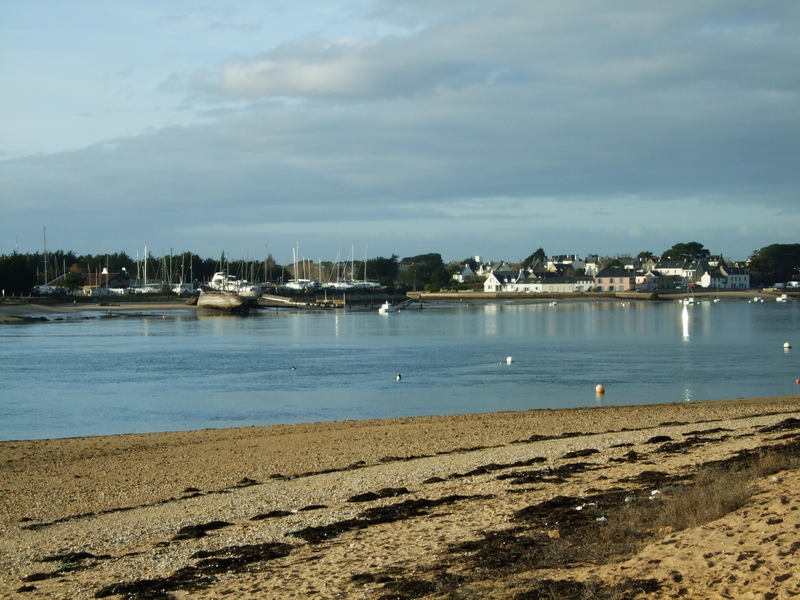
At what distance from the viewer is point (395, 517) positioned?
36.0ft

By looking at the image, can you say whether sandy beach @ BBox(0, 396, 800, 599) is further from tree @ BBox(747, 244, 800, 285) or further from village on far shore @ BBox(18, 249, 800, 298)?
tree @ BBox(747, 244, 800, 285)

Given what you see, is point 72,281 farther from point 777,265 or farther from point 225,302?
point 777,265

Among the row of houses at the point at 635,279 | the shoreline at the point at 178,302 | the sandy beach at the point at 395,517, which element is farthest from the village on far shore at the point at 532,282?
the sandy beach at the point at 395,517

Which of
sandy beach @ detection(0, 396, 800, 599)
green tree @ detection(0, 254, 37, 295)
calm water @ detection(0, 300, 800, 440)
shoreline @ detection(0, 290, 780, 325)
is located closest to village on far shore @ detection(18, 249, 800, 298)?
shoreline @ detection(0, 290, 780, 325)

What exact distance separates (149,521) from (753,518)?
8.21m

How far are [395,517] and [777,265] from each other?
198025 millimetres

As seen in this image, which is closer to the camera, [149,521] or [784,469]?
[784,469]

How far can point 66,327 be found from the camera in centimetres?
8225

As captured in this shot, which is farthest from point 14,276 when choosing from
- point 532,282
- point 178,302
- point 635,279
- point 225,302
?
point 635,279

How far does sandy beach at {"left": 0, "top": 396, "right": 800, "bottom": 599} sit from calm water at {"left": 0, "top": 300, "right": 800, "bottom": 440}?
23.2 feet

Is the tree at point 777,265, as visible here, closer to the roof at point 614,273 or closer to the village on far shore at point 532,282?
the village on far shore at point 532,282

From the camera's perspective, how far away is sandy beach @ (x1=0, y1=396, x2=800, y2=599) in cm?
747

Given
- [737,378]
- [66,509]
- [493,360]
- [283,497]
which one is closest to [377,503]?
[283,497]

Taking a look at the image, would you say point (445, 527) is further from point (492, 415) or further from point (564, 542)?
point (492, 415)
